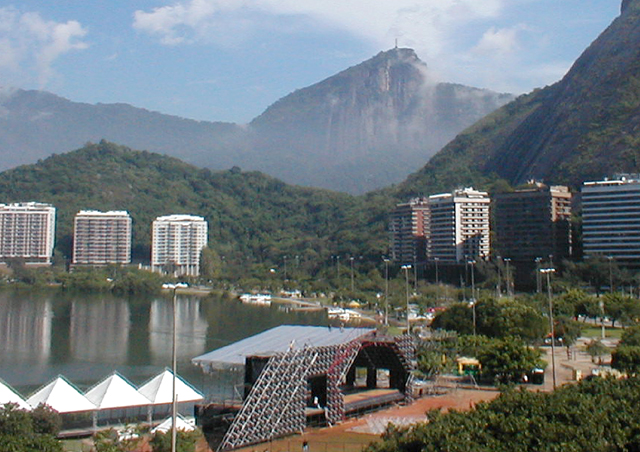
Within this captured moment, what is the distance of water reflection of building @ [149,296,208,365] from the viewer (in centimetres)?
3153

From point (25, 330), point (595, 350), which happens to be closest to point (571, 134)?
point (595, 350)

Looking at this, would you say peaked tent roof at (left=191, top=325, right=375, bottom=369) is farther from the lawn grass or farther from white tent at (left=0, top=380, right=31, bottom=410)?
the lawn grass

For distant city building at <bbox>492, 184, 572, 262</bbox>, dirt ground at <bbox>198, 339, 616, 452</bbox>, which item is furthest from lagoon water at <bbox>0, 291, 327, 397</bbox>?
distant city building at <bbox>492, 184, 572, 262</bbox>

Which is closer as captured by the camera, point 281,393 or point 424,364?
point 281,393

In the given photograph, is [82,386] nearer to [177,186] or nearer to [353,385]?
[353,385]

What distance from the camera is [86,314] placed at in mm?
48906

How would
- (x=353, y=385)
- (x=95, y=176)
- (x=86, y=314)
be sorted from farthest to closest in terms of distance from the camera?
(x=95, y=176)
(x=86, y=314)
(x=353, y=385)

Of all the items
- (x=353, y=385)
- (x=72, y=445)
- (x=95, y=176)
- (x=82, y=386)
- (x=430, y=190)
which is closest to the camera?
(x=72, y=445)

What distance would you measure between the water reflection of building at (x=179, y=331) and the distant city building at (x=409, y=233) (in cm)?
2220

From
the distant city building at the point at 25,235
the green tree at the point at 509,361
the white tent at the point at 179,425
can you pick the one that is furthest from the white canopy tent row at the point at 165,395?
the distant city building at the point at 25,235

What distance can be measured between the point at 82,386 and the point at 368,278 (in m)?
45.1

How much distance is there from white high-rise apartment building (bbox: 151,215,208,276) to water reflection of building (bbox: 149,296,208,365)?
105 feet

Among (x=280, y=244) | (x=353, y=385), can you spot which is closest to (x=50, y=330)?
(x=353, y=385)

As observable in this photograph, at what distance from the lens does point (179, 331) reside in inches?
1582
